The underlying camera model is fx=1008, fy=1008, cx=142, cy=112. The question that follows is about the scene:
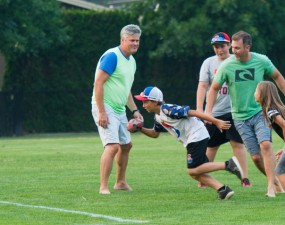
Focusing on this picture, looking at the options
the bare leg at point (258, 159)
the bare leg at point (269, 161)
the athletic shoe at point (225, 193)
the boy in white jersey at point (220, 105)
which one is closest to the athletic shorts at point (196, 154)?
the athletic shoe at point (225, 193)

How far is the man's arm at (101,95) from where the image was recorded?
12344mm

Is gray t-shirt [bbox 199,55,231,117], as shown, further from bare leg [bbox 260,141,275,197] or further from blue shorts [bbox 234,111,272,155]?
bare leg [bbox 260,141,275,197]

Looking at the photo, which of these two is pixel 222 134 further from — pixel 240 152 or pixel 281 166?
pixel 281 166

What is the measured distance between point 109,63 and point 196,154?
1.65 meters

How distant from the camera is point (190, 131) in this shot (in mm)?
11859

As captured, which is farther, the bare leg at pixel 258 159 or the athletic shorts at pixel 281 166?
the bare leg at pixel 258 159

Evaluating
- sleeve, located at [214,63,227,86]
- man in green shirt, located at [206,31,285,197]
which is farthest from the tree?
man in green shirt, located at [206,31,285,197]

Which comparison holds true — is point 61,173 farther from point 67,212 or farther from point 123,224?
point 123,224

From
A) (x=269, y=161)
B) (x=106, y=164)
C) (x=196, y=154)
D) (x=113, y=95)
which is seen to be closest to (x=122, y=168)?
(x=106, y=164)

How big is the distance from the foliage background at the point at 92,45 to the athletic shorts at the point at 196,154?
966 inches

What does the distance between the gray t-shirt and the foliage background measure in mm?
22456

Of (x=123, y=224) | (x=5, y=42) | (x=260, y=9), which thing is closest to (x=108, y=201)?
(x=123, y=224)

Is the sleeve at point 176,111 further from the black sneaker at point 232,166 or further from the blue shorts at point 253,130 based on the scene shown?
the blue shorts at point 253,130

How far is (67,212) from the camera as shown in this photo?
10.5 metres
